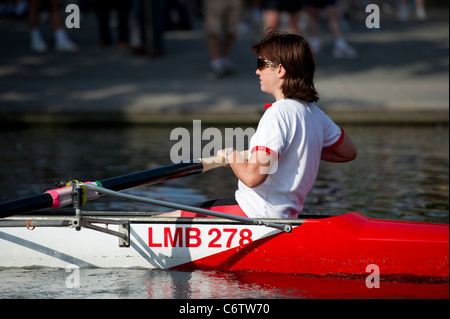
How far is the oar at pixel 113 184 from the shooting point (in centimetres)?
516

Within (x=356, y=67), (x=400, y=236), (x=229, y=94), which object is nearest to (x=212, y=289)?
(x=400, y=236)

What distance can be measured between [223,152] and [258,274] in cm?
86

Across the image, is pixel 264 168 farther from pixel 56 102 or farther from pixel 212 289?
pixel 56 102

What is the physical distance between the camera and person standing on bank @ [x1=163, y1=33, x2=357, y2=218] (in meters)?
4.87

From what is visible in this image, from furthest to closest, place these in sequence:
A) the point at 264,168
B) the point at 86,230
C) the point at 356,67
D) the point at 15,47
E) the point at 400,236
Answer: the point at 15,47 < the point at 356,67 < the point at 86,230 < the point at 400,236 < the point at 264,168

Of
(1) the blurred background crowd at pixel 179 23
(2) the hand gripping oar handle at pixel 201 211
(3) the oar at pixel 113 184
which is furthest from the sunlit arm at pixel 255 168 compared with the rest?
(1) the blurred background crowd at pixel 179 23

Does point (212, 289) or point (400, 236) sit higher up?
point (400, 236)

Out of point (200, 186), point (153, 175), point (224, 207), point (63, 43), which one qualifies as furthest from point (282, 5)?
point (224, 207)

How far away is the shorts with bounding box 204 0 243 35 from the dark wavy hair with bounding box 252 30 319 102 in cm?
942

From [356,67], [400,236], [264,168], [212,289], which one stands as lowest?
[212,289]

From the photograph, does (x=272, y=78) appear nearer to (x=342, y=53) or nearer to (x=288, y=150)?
(x=288, y=150)

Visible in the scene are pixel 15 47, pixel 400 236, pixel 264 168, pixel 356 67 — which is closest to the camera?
pixel 264 168

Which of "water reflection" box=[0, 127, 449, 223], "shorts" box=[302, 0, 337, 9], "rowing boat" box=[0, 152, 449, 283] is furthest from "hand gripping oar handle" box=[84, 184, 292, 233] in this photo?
"shorts" box=[302, 0, 337, 9]

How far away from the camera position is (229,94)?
13930mm
